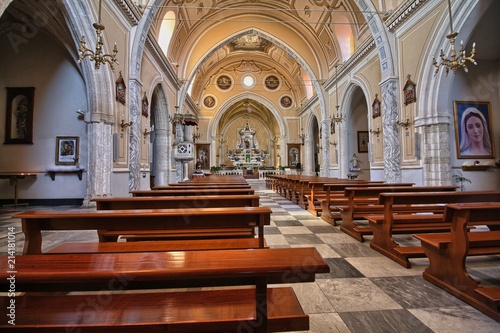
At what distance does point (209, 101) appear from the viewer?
795 inches

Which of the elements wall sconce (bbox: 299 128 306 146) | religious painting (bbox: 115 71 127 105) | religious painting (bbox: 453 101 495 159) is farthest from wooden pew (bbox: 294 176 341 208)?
wall sconce (bbox: 299 128 306 146)

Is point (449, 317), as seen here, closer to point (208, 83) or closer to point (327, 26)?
point (327, 26)

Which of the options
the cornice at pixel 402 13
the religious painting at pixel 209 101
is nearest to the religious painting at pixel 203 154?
the religious painting at pixel 209 101

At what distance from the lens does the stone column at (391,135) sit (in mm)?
7393

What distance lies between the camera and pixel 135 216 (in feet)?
5.62

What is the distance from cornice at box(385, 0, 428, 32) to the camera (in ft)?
21.3

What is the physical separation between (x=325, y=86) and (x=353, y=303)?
1323 centimetres

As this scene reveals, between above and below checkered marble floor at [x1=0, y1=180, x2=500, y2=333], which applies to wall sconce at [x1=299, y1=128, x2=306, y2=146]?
above

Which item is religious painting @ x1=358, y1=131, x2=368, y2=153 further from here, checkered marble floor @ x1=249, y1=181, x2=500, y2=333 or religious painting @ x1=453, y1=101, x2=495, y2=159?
checkered marble floor @ x1=249, y1=181, x2=500, y2=333

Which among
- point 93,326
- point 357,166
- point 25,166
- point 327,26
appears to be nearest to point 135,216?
point 93,326

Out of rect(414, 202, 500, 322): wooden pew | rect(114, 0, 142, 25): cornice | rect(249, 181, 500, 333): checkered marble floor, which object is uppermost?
rect(114, 0, 142, 25): cornice

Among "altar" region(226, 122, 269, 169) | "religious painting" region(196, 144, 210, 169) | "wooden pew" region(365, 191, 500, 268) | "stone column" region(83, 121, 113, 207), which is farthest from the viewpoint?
"altar" region(226, 122, 269, 169)

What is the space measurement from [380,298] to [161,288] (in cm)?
164

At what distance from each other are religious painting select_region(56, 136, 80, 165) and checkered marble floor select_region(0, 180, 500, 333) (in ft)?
13.8
